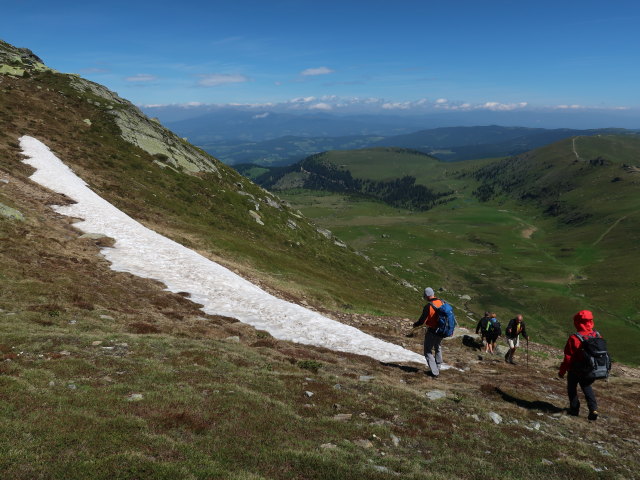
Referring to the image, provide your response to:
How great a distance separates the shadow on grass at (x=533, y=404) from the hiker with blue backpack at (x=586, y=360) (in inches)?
24.1

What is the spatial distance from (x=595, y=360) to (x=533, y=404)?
11.1ft

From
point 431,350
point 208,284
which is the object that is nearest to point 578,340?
point 431,350

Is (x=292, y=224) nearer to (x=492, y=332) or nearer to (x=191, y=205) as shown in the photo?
(x=191, y=205)

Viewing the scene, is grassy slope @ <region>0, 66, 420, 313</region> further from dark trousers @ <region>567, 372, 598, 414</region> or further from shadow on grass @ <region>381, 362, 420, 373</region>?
dark trousers @ <region>567, 372, 598, 414</region>

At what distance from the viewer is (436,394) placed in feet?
52.2

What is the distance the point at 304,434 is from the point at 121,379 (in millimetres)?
6535

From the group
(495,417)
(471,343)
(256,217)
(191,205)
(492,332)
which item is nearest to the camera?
(495,417)

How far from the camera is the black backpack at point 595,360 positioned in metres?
14.6

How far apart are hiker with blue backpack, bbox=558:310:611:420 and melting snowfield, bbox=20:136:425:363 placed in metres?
9.07

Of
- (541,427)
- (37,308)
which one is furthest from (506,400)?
(37,308)

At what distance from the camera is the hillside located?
29.6 ft

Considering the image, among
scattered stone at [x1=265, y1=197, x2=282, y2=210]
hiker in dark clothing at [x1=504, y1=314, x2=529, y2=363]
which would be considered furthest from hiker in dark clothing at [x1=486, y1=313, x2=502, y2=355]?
scattered stone at [x1=265, y1=197, x2=282, y2=210]

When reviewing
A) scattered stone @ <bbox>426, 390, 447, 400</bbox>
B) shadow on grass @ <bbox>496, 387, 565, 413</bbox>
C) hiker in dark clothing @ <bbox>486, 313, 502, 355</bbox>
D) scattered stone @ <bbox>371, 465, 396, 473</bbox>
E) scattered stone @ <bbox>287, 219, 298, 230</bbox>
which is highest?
scattered stone @ <bbox>371, 465, 396, 473</bbox>

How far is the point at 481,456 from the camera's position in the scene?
1108 cm
